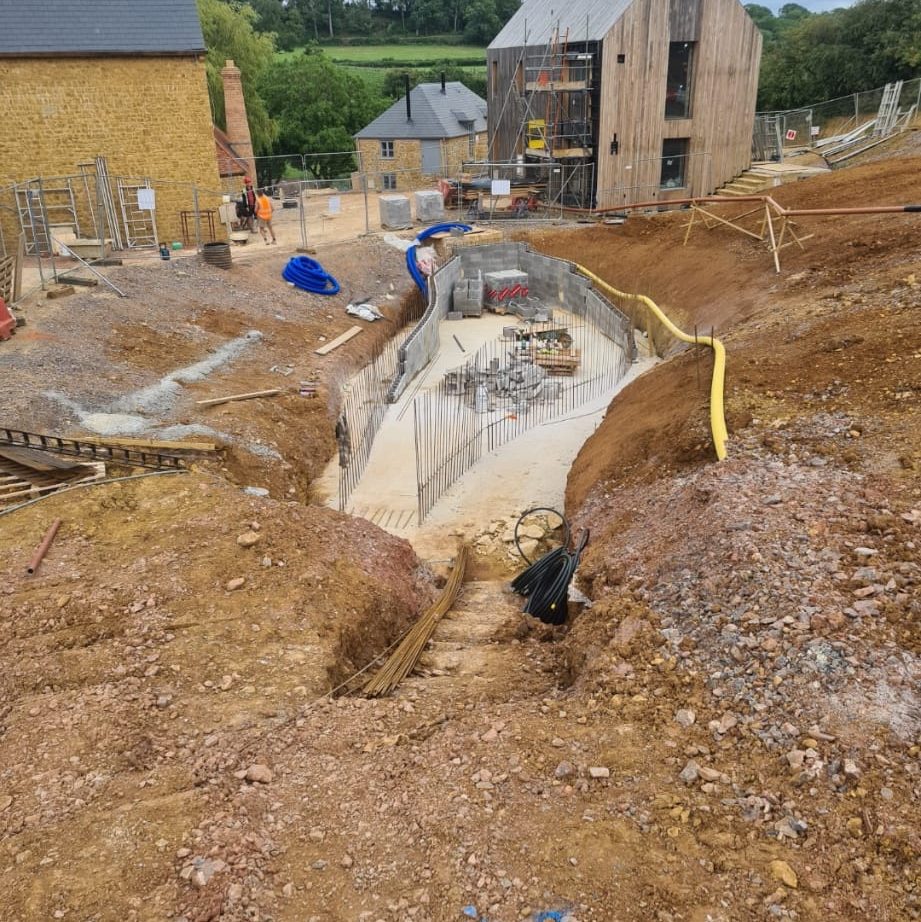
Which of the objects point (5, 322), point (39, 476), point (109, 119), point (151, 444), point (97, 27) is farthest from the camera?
point (109, 119)

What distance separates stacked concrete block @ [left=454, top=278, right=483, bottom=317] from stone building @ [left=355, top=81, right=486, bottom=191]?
16608mm

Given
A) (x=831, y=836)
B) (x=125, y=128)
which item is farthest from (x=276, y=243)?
(x=831, y=836)

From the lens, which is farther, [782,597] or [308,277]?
[308,277]

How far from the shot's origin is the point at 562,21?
2969 cm

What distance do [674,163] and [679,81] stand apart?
9.36ft

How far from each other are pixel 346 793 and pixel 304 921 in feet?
3.40

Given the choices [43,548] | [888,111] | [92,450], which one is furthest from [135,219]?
[888,111]

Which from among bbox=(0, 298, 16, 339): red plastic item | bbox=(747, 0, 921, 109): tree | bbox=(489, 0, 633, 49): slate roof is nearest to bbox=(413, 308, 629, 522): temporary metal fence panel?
bbox=(0, 298, 16, 339): red plastic item

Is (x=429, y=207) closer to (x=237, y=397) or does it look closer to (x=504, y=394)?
(x=504, y=394)

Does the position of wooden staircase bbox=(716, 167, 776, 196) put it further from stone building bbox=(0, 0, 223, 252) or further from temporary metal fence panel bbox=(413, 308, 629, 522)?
stone building bbox=(0, 0, 223, 252)

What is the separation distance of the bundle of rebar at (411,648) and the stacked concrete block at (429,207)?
21.9 metres

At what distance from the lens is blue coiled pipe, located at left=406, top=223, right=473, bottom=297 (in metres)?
25.2

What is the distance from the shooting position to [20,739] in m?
6.46

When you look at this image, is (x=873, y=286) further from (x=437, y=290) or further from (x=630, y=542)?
(x=437, y=290)
